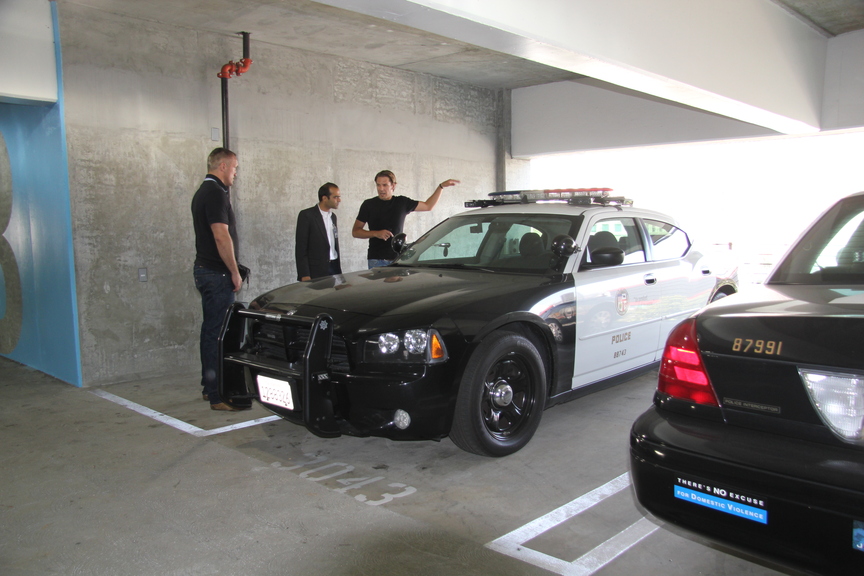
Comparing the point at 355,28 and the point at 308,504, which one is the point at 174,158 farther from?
the point at 308,504

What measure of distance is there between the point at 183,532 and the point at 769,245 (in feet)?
41.5

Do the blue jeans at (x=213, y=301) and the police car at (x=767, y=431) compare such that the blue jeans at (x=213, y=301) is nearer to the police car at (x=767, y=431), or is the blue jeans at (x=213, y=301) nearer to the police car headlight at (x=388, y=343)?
the police car headlight at (x=388, y=343)

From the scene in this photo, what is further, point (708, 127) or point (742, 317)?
point (708, 127)

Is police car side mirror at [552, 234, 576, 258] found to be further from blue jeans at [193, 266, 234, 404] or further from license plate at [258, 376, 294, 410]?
blue jeans at [193, 266, 234, 404]

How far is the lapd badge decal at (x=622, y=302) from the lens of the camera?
178 inches

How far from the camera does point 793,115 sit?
7.58m

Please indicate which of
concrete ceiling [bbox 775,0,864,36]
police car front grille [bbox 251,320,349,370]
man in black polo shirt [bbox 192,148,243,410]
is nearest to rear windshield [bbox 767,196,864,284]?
police car front grille [bbox 251,320,349,370]

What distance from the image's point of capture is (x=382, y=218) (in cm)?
657

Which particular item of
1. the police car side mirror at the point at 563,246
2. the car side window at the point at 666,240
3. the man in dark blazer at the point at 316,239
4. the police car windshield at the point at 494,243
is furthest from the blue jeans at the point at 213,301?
the car side window at the point at 666,240

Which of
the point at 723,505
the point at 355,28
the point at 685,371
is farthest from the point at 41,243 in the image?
the point at 723,505

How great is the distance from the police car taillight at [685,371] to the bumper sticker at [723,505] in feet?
1.02

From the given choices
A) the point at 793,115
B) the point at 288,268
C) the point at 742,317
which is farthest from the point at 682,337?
the point at 793,115

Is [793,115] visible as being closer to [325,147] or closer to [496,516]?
[325,147]

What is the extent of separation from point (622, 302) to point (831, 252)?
1.87m
